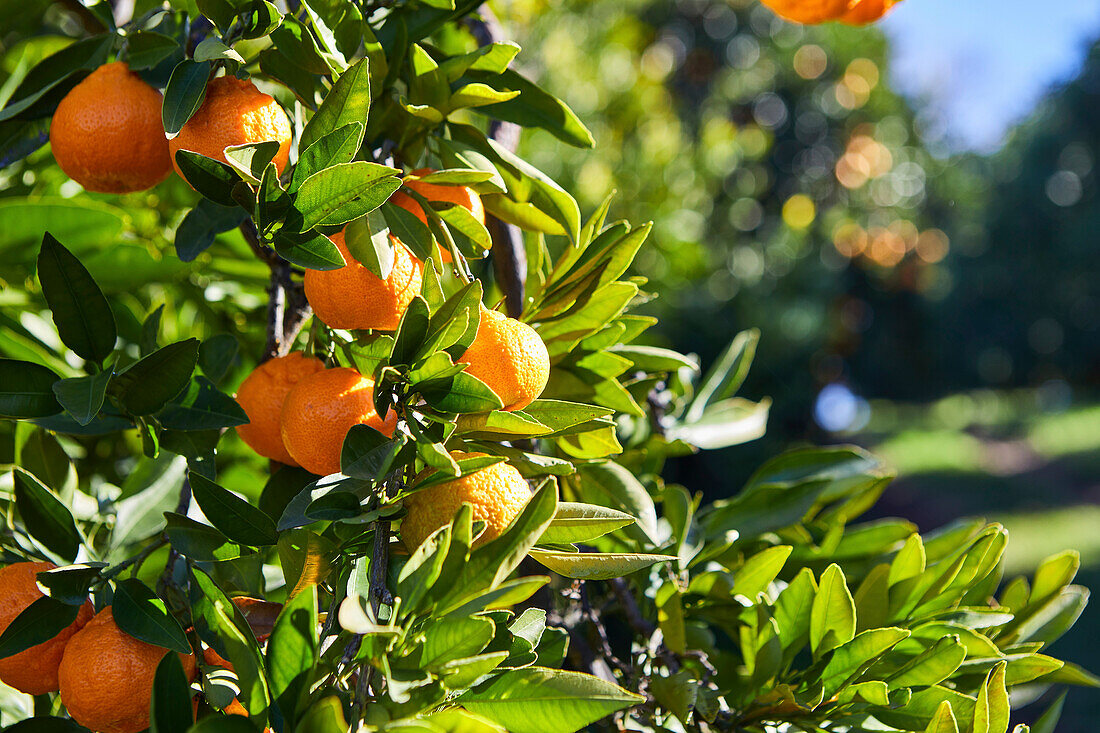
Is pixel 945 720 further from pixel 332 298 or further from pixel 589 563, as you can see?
pixel 332 298

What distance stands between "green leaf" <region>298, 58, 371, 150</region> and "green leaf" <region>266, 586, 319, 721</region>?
7.6 inches

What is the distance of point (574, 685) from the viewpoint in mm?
335

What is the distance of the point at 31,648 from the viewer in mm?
433

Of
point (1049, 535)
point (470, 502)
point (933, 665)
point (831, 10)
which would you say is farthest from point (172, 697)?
point (1049, 535)

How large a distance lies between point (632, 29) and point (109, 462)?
3.06 metres

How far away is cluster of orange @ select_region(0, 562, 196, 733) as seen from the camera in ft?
1.30

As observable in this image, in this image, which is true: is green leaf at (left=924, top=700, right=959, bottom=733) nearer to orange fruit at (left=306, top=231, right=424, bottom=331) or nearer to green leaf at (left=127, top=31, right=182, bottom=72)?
orange fruit at (left=306, top=231, right=424, bottom=331)

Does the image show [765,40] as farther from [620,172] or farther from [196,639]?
[196,639]

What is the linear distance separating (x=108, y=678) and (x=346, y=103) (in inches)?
11.6

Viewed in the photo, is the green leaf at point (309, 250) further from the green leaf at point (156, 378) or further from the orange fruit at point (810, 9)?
the orange fruit at point (810, 9)

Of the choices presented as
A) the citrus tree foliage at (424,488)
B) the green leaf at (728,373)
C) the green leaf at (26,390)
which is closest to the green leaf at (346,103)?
the citrus tree foliage at (424,488)

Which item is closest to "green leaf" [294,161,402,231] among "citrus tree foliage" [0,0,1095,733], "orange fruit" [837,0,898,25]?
"citrus tree foliage" [0,0,1095,733]

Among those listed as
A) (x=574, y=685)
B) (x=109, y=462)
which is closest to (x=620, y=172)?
(x=109, y=462)

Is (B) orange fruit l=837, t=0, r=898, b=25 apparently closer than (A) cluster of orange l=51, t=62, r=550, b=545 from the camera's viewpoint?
No
